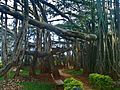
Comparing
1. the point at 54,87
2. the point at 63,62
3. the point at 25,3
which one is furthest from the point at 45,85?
the point at 63,62

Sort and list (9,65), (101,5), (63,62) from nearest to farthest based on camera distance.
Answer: (9,65), (101,5), (63,62)

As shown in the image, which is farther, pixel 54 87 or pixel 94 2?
pixel 94 2

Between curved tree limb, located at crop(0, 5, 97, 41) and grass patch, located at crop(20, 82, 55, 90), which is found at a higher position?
curved tree limb, located at crop(0, 5, 97, 41)

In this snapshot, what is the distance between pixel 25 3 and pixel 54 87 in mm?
4082

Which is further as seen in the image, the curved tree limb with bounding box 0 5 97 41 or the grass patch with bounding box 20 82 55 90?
the grass patch with bounding box 20 82 55 90

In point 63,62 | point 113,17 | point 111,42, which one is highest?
point 113,17

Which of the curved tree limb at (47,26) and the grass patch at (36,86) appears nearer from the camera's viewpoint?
the curved tree limb at (47,26)

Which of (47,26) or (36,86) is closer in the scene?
(47,26)

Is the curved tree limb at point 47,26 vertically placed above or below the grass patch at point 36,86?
above

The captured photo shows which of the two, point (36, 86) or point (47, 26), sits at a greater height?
Result: point (47, 26)

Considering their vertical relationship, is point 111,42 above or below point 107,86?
above

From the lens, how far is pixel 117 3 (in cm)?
1141

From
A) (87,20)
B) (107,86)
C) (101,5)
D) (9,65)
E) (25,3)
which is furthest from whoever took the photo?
(87,20)

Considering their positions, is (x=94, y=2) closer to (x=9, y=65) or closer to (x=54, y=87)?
(x=54, y=87)
